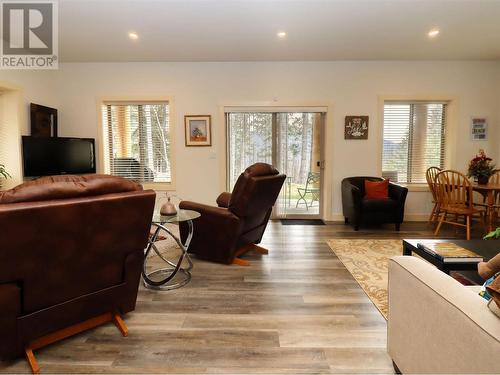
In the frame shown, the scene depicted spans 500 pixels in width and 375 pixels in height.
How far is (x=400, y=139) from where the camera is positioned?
16.7 ft

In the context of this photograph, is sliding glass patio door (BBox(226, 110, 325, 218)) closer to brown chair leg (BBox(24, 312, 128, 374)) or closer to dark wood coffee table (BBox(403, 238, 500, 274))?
dark wood coffee table (BBox(403, 238, 500, 274))

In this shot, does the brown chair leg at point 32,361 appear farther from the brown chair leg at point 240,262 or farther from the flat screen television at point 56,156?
the flat screen television at point 56,156

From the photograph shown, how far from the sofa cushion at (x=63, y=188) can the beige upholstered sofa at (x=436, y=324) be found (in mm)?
1537

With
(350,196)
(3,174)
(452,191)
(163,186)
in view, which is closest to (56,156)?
(3,174)

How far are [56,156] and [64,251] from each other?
3497 mm

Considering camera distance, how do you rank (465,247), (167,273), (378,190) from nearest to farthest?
(465,247) → (167,273) → (378,190)

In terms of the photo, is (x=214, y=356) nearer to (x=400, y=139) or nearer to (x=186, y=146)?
(x=186, y=146)

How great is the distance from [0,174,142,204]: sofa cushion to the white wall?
344cm

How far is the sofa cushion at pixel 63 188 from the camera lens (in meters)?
1.35

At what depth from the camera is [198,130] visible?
5016mm

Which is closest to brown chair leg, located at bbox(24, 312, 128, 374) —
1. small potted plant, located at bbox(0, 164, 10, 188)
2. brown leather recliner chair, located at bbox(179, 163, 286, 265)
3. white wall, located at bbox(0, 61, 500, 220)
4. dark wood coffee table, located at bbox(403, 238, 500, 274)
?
brown leather recliner chair, located at bbox(179, 163, 286, 265)

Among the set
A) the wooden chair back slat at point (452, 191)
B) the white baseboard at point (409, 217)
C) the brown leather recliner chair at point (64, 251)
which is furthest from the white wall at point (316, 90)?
the brown leather recliner chair at point (64, 251)

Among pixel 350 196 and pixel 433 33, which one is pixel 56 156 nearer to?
pixel 350 196

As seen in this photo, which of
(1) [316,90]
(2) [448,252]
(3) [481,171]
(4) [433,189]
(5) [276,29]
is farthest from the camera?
(1) [316,90]
